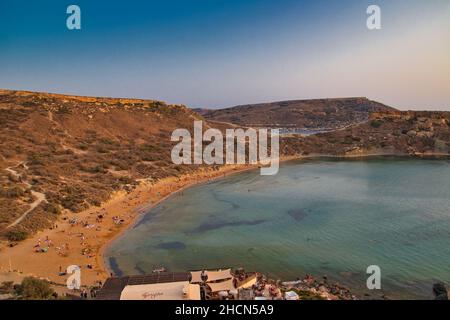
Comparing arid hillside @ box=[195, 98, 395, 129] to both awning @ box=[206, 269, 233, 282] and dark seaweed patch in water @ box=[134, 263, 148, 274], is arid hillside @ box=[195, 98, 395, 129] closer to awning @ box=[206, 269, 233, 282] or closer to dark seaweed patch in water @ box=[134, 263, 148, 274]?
dark seaweed patch in water @ box=[134, 263, 148, 274]

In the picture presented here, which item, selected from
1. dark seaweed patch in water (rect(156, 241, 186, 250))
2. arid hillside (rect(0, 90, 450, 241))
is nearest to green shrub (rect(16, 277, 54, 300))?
dark seaweed patch in water (rect(156, 241, 186, 250))

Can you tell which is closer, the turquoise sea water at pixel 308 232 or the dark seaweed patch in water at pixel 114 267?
the turquoise sea water at pixel 308 232

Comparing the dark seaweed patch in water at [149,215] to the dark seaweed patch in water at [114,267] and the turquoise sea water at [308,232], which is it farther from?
the dark seaweed patch in water at [114,267]

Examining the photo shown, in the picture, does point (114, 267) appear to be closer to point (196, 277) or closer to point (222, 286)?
point (196, 277)

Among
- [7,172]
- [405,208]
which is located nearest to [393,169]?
Result: [405,208]

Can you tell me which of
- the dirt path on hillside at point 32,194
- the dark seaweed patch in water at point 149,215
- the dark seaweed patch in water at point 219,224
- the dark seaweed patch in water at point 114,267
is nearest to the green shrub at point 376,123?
the dark seaweed patch in water at point 219,224

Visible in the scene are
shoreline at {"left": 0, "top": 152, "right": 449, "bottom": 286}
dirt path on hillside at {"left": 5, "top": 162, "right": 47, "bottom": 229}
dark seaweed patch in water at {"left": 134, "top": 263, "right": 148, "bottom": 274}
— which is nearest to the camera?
shoreline at {"left": 0, "top": 152, "right": 449, "bottom": 286}

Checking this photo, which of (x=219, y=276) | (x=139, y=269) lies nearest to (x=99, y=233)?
(x=139, y=269)
